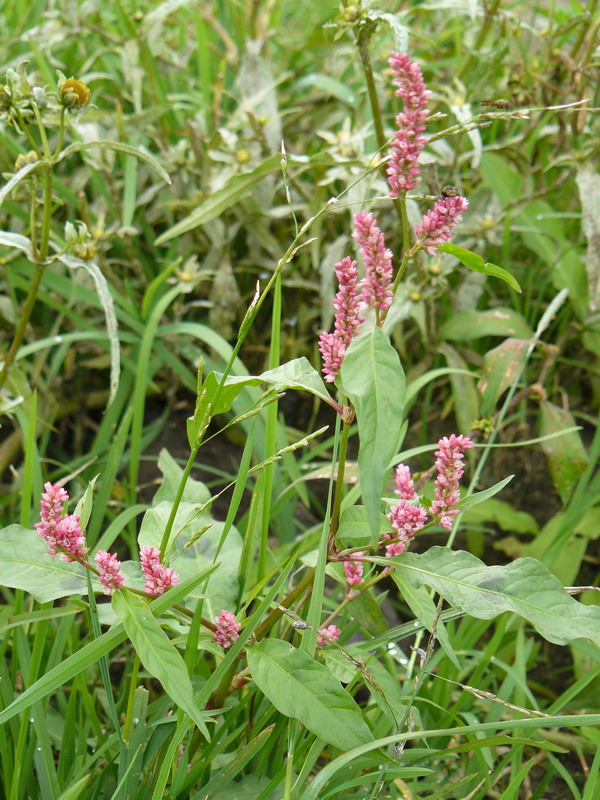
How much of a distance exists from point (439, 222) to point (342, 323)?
0.15 meters

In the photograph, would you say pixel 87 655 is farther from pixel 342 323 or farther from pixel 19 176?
pixel 19 176

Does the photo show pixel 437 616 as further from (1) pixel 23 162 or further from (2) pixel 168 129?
(2) pixel 168 129

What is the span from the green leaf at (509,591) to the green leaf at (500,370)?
0.74 m

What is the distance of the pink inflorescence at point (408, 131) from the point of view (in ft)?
3.04

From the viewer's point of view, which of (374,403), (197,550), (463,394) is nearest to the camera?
(374,403)

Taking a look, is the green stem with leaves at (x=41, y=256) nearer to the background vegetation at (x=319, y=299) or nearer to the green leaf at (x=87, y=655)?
the background vegetation at (x=319, y=299)

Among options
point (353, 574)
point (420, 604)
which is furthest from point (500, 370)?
point (420, 604)

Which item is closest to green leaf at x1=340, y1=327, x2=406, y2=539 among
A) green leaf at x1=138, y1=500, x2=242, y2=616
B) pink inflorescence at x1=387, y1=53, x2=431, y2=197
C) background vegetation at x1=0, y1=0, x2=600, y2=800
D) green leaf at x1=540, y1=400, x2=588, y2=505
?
pink inflorescence at x1=387, y1=53, x2=431, y2=197

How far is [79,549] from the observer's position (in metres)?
0.93

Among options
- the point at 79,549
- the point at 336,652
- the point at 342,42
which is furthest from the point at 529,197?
the point at 79,549

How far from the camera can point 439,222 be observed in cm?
92

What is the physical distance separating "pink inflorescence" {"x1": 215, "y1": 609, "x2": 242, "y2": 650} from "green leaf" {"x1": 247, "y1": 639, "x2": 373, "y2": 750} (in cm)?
7

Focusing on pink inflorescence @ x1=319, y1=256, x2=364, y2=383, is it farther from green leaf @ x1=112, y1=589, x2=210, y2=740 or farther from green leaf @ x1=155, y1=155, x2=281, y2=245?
green leaf @ x1=155, y1=155, x2=281, y2=245

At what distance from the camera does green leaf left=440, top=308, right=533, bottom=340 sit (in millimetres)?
1840
